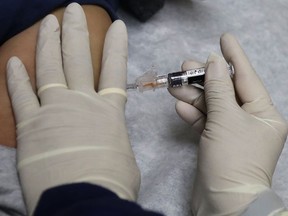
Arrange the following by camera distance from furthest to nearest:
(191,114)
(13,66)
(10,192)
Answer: (191,114)
(13,66)
(10,192)

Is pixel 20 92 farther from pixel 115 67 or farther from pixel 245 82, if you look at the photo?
pixel 245 82

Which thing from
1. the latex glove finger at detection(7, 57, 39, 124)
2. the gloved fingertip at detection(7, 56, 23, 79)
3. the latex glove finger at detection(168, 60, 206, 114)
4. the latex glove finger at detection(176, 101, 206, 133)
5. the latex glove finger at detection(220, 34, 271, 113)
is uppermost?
the gloved fingertip at detection(7, 56, 23, 79)

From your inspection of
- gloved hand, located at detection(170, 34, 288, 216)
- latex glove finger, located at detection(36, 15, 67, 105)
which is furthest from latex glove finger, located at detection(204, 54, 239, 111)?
latex glove finger, located at detection(36, 15, 67, 105)

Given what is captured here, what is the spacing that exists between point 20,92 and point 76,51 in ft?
0.48

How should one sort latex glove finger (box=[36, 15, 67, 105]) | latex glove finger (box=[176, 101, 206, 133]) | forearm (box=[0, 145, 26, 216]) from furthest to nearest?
latex glove finger (box=[176, 101, 206, 133]) < latex glove finger (box=[36, 15, 67, 105]) < forearm (box=[0, 145, 26, 216])

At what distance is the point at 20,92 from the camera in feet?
2.81

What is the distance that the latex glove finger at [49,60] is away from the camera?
871 mm

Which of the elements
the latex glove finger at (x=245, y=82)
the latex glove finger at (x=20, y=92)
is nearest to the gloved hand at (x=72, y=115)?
the latex glove finger at (x=20, y=92)

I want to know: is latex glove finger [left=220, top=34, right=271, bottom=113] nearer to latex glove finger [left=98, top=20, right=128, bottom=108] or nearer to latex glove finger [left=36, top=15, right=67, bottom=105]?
latex glove finger [left=98, top=20, right=128, bottom=108]

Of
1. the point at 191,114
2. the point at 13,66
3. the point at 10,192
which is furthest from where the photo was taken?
the point at 191,114

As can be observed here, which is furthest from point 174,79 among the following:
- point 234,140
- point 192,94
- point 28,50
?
point 28,50

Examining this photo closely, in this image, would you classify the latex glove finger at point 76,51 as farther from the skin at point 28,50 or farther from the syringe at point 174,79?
the syringe at point 174,79

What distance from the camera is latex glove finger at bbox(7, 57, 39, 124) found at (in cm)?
84

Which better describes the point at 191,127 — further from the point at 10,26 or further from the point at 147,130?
the point at 10,26
